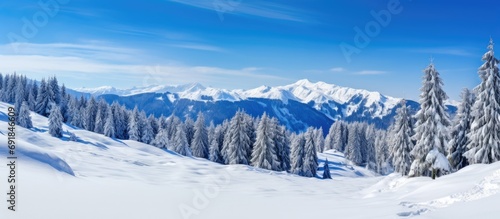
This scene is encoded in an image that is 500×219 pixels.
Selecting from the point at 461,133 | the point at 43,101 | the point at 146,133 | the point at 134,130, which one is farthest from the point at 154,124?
the point at 461,133

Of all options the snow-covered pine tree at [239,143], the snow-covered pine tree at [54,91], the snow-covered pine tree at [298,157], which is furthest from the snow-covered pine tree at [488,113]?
the snow-covered pine tree at [54,91]

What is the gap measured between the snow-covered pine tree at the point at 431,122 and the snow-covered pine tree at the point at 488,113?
285cm

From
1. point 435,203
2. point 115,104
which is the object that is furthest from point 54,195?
point 115,104

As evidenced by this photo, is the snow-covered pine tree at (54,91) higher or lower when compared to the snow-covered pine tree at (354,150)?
higher

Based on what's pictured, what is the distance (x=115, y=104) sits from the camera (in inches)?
3538

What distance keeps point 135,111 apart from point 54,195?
241 feet

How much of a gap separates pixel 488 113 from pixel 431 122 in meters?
4.94

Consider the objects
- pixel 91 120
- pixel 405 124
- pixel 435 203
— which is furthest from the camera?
pixel 91 120

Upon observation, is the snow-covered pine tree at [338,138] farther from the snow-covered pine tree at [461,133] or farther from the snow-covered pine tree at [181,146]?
the snow-covered pine tree at [461,133]

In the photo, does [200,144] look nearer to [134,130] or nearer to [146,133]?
[146,133]

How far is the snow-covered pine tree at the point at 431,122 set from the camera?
30339 millimetres

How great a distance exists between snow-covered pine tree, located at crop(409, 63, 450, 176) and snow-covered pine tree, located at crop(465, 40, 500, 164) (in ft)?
9.35

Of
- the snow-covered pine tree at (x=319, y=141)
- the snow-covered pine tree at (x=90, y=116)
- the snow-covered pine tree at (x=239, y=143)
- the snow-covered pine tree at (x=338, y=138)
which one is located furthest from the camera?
the snow-covered pine tree at (x=338, y=138)

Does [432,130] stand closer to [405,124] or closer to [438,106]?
[438,106]
